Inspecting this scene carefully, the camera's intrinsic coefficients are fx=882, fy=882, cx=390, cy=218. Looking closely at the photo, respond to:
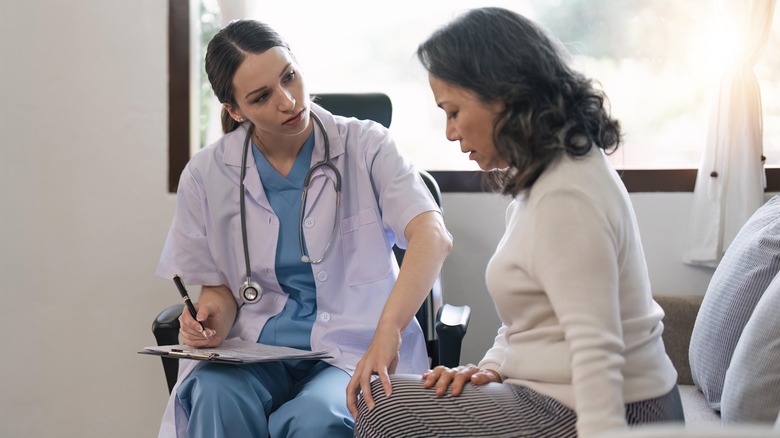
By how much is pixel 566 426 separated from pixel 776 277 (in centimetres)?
65

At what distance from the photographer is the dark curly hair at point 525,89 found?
47.5 inches

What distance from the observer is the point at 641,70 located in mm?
2455

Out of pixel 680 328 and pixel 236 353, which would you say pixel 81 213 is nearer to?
pixel 236 353

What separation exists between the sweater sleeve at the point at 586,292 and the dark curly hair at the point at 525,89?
9 centimetres

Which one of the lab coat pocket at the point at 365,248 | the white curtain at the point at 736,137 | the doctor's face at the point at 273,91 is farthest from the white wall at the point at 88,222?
the doctor's face at the point at 273,91

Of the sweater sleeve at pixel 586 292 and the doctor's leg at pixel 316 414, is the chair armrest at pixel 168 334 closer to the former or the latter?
the doctor's leg at pixel 316 414

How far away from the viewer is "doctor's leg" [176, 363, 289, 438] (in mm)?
1512

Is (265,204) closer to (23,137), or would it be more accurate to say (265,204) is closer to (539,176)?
(539,176)

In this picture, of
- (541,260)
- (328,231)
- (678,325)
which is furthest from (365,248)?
(678,325)

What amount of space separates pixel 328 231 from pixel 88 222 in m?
1.05

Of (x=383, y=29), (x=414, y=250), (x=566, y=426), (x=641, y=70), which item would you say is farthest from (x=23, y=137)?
(x=566, y=426)

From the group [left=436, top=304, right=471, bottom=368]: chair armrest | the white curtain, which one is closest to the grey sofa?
the white curtain

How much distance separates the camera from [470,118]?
1.27 metres

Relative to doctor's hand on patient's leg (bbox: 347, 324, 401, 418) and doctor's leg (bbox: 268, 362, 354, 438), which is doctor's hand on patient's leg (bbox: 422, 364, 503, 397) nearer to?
doctor's hand on patient's leg (bbox: 347, 324, 401, 418)
